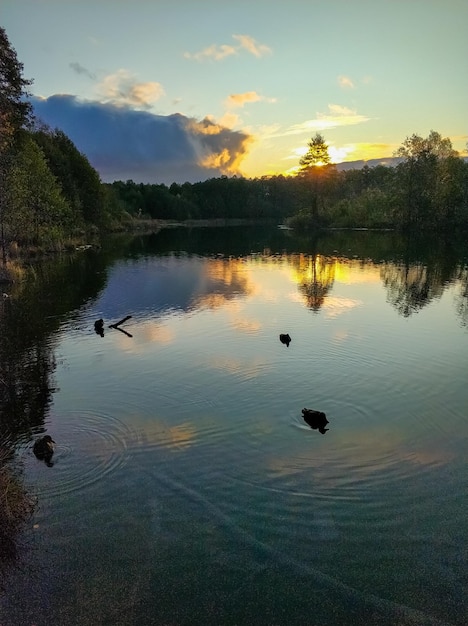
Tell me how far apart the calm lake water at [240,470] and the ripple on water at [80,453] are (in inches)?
2.0

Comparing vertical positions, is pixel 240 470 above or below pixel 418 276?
below

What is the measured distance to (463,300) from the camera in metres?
28.8

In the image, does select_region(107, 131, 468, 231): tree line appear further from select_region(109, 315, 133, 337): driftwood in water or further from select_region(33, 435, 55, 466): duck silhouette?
select_region(33, 435, 55, 466): duck silhouette

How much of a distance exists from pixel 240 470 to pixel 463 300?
924 inches

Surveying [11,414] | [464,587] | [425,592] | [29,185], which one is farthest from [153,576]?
[29,185]

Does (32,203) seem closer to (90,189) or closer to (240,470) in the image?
(90,189)

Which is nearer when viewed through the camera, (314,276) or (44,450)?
(44,450)

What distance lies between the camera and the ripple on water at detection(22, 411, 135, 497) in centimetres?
954

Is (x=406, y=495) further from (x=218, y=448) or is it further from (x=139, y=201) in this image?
(x=139, y=201)

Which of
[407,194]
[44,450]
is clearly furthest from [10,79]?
[407,194]

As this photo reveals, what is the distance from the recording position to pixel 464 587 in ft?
22.2

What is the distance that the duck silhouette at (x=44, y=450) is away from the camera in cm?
1041

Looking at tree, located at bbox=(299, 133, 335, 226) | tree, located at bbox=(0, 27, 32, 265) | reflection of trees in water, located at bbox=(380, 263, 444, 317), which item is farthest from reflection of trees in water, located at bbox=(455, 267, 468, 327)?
tree, located at bbox=(299, 133, 335, 226)

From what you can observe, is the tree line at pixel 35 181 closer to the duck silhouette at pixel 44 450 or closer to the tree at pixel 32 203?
the tree at pixel 32 203
